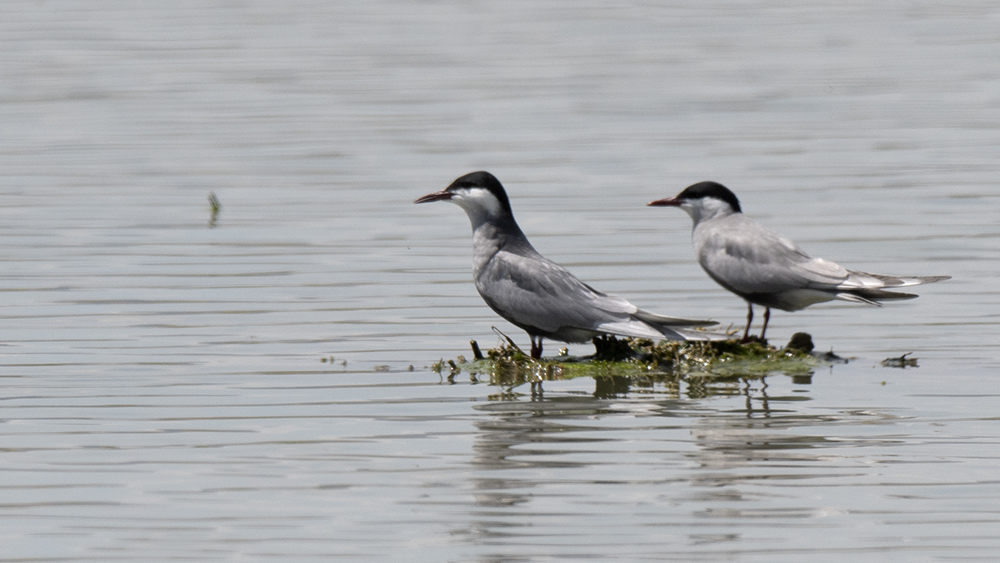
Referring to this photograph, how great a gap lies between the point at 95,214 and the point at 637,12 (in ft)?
63.2

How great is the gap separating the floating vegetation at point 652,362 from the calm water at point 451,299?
22 cm

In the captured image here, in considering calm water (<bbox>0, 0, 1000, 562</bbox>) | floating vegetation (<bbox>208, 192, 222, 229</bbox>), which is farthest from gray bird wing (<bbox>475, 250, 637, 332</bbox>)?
floating vegetation (<bbox>208, 192, 222, 229</bbox>)

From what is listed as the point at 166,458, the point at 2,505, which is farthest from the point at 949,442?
the point at 2,505

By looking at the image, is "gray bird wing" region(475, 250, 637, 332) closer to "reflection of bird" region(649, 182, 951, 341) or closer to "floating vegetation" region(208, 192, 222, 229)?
"reflection of bird" region(649, 182, 951, 341)

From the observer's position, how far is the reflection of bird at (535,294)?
31.8ft

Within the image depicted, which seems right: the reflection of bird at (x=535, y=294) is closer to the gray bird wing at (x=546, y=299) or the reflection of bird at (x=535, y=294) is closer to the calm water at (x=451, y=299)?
the gray bird wing at (x=546, y=299)

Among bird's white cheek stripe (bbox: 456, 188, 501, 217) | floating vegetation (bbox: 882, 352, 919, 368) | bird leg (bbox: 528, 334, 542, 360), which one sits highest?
bird's white cheek stripe (bbox: 456, 188, 501, 217)

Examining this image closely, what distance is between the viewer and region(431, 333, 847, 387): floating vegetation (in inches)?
384

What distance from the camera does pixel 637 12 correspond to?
33.0 m

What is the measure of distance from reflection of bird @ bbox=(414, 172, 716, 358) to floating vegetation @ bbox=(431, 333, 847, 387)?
17cm

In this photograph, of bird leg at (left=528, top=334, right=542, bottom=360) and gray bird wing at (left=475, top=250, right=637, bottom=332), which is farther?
bird leg at (left=528, top=334, right=542, bottom=360)

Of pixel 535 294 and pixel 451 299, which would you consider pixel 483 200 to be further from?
pixel 451 299

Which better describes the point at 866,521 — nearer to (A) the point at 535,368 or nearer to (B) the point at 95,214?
(A) the point at 535,368

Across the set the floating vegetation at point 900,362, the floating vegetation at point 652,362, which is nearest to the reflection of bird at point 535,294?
the floating vegetation at point 652,362
